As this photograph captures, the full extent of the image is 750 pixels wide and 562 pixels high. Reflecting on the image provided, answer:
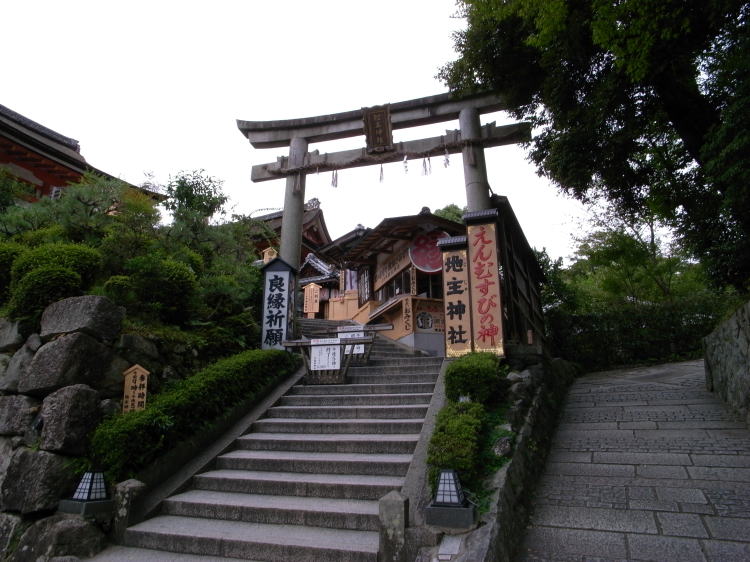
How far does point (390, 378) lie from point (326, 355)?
1420mm

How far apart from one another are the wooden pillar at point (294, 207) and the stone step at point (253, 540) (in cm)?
908

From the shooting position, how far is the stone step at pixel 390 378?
844 centimetres

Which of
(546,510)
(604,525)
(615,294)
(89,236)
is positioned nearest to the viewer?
(604,525)

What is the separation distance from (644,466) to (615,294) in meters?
14.1

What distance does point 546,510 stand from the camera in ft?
16.1

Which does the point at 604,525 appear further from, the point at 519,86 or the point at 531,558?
the point at 519,86

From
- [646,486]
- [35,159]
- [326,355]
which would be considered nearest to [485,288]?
[326,355]

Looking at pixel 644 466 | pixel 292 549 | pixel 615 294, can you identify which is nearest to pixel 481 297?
pixel 644 466

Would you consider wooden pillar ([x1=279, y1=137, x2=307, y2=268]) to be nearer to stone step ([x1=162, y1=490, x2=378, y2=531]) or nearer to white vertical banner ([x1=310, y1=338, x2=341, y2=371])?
white vertical banner ([x1=310, y1=338, x2=341, y2=371])

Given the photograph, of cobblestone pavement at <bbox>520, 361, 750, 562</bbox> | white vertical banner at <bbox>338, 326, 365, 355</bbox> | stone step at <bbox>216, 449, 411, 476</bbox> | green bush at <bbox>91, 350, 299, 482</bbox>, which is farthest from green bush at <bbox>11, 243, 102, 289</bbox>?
cobblestone pavement at <bbox>520, 361, 750, 562</bbox>

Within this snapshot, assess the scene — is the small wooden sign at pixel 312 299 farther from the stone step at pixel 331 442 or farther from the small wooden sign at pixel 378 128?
the stone step at pixel 331 442

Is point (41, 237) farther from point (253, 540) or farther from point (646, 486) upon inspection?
point (646, 486)

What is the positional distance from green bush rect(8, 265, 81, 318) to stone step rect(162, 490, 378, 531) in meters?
3.69

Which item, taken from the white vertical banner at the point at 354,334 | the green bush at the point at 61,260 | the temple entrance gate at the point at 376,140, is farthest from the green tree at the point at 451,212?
the green bush at the point at 61,260
